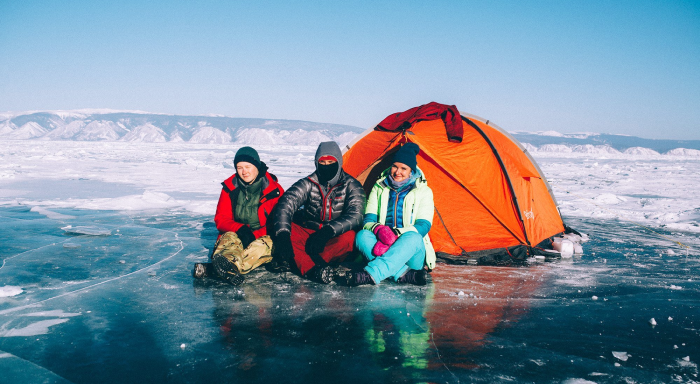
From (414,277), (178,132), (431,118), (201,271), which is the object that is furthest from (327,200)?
(178,132)

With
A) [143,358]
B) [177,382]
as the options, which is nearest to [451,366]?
[177,382]

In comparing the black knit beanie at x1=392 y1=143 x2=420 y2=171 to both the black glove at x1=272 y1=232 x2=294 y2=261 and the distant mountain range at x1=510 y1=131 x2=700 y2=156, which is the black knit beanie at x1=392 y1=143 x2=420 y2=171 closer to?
the black glove at x1=272 y1=232 x2=294 y2=261

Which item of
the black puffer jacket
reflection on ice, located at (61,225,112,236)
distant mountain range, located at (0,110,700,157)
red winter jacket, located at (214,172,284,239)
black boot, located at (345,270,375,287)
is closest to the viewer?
black boot, located at (345,270,375,287)

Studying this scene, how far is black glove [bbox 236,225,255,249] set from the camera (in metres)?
4.71

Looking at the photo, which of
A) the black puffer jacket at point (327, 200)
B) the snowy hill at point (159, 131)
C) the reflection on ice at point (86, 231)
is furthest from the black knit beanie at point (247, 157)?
the snowy hill at point (159, 131)

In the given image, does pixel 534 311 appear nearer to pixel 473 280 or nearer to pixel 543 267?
pixel 473 280

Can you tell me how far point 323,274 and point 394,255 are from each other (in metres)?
0.72

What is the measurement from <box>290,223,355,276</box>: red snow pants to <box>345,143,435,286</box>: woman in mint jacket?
0.11m

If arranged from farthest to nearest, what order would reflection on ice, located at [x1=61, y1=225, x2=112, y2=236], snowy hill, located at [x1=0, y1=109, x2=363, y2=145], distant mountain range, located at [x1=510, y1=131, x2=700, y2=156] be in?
snowy hill, located at [x1=0, y1=109, x2=363, y2=145] < distant mountain range, located at [x1=510, y1=131, x2=700, y2=156] < reflection on ice, located at [x1=61, y1=225, x2=112, y2=236]

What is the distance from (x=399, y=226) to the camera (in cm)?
466

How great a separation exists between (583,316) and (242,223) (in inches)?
133

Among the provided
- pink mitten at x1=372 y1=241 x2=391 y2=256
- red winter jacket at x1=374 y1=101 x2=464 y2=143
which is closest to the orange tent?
red winter jacket at x1=374 y1=101 x2=464 y2=143

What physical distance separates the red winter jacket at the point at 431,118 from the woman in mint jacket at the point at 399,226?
1.10 meters

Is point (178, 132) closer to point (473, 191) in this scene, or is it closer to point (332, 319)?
point (473, 191)
